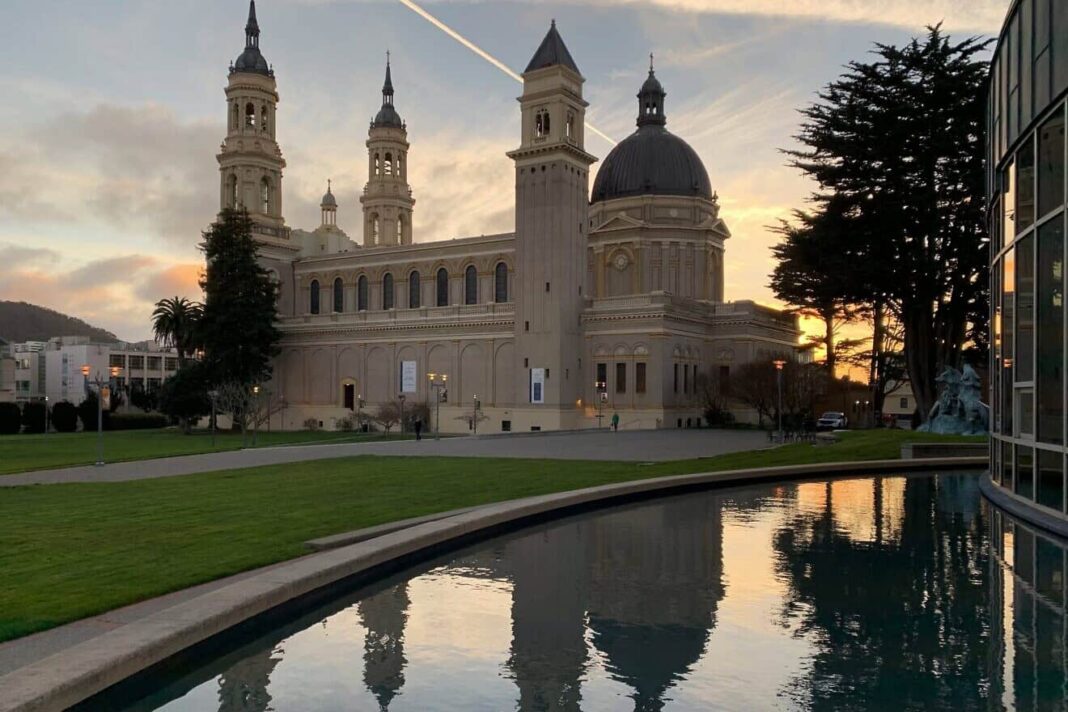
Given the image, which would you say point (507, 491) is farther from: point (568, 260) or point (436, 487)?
point (568, 260)

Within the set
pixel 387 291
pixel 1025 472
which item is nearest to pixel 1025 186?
pixel 1025 472

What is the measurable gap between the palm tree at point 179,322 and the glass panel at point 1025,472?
62143mm

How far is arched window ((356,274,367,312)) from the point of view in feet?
253

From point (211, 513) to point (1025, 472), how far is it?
46.4 feet

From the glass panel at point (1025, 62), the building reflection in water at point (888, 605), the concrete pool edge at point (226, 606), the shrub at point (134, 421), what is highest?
the glass panel at point (1025, 62)

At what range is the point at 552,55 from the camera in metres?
61.7

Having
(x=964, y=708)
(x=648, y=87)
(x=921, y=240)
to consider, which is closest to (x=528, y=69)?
(x=648, y=87)

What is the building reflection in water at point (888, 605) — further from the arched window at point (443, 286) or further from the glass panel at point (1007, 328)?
the arched window at point (443, 286)

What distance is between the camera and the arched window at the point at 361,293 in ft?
Answer: 253

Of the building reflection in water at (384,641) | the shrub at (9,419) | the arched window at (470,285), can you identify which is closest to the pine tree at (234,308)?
the shrub at (9,419)

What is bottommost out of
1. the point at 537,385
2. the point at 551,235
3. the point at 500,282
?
the point at 537,385

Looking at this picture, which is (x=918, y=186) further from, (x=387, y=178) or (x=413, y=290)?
(x=387, y=178)

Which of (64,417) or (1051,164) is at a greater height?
(1051,164)

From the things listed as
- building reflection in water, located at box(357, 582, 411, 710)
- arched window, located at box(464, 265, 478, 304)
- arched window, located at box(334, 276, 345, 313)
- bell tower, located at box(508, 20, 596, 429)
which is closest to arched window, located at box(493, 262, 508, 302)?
arched window, located at box(464, 265, 478, 304)
